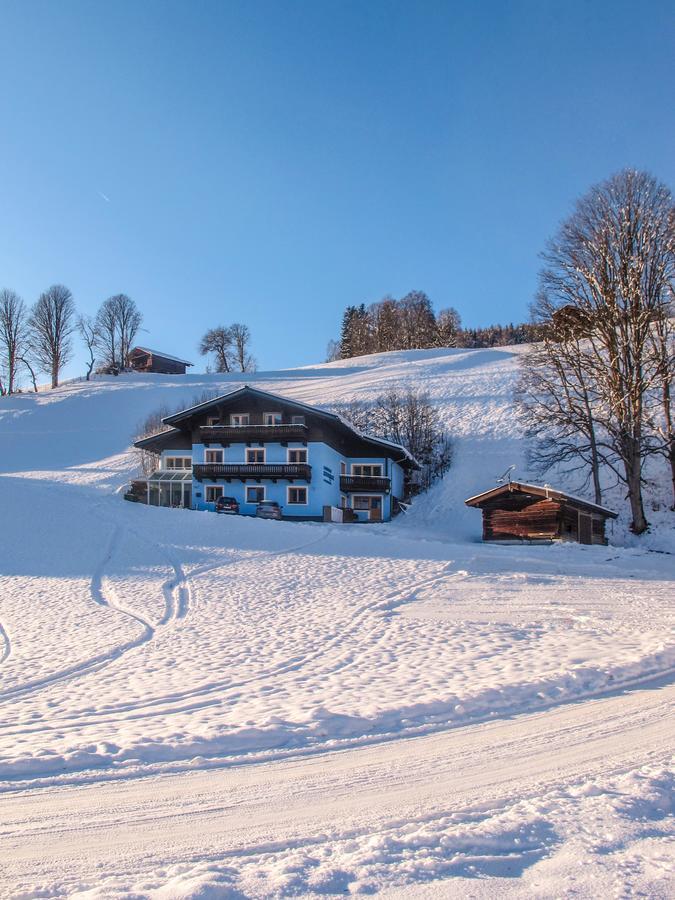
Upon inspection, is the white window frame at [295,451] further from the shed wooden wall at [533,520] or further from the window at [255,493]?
the shed wooden wall at [533,520]

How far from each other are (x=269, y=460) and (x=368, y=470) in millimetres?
8493

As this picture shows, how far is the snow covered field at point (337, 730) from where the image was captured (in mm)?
4242

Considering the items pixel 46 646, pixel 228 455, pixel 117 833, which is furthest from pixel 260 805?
pixel 228 455

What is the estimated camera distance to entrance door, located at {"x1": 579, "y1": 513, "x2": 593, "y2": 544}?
32719 millimetres

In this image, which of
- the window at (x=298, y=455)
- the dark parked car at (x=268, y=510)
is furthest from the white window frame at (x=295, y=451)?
the dark parked car at (x=268, y=510)

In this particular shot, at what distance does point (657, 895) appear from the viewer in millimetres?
3785

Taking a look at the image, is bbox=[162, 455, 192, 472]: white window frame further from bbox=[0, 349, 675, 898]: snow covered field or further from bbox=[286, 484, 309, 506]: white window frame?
bbox=[0, 349, 675, 898]: snow covered field

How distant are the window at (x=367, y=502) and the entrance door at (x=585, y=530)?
19346 millimetres

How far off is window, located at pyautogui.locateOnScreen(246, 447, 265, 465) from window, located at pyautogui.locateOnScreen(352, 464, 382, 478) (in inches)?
322

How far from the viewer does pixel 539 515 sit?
34.0 m

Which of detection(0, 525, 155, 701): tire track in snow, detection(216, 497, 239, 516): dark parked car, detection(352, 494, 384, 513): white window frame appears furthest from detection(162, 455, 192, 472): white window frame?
detection(0, 525, 155, 701): tire track in snow

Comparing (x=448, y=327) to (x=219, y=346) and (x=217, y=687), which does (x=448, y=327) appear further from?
(x=217, y=687)

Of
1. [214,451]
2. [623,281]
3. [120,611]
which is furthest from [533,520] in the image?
[214,451]

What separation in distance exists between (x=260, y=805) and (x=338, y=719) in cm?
240
